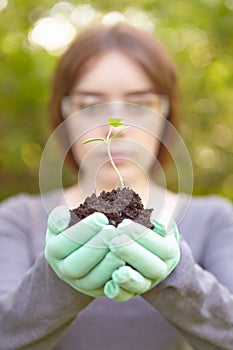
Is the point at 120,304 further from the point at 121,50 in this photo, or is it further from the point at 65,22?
the point at 65,22

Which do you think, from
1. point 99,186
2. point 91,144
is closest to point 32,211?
point 91,144

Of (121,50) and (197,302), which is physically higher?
(121,50)

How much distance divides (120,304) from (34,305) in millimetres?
364

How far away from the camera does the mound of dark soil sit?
90cm

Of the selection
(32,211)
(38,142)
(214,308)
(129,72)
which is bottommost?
(38,142)

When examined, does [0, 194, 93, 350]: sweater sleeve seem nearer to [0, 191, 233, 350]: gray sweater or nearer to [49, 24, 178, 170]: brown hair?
[0, 191, 233, 350]: gray sweater

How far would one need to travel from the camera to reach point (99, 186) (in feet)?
3.26

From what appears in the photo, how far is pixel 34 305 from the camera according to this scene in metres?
1.16

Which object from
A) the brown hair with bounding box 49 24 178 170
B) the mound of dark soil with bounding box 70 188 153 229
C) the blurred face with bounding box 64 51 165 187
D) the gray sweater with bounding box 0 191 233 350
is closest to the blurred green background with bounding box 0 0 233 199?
the brown hair with bounding box 49 24 178 170

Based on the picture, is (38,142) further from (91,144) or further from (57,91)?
(91,144)

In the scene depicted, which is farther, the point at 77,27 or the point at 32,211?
the point at 77,27

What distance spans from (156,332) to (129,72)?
662 millimetres

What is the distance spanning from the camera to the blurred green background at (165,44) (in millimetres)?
2512

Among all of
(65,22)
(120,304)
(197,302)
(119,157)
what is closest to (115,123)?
(119,157)
